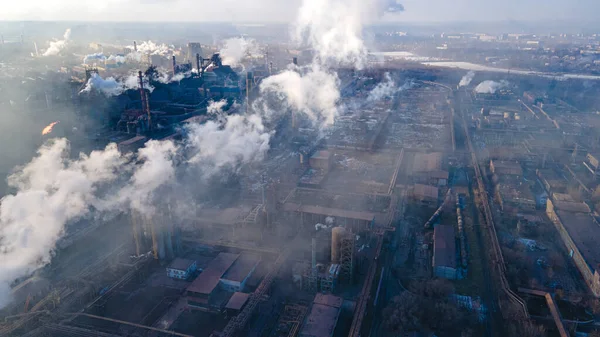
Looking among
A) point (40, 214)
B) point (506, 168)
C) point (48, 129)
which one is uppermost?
point (48, 129)

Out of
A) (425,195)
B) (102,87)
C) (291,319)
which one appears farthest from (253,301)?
(102,87)

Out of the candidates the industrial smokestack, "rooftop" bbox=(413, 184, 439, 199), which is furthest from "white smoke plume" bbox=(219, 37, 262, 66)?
"rooftop" bbox=(413, 184, 439, 199)

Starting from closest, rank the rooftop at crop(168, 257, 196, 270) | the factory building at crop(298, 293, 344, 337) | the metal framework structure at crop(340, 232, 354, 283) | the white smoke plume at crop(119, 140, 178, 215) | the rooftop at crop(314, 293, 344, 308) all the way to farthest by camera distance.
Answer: the factory building at crop(298, 293, 344, 337) < the rooftop at crop(314, 293, 344, 308) < the metal framework structure at crop(340, 232, 354, 283) < the rooftop at crop(168, 257, 196, 270) < the white smoke plume at crop(119, 140, 178, 215)

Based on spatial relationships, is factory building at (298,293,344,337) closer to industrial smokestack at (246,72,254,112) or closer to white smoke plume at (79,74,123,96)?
industrial smokestack at (246,72,254,112)

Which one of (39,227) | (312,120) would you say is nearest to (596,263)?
(39,227)

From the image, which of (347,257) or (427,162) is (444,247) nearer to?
(347,257)

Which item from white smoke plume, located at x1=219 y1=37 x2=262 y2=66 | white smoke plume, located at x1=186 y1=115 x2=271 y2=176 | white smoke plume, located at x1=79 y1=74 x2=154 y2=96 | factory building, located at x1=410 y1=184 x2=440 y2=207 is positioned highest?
white smoke plume, located at x1=219 y1=37 x2=262 y2=66
